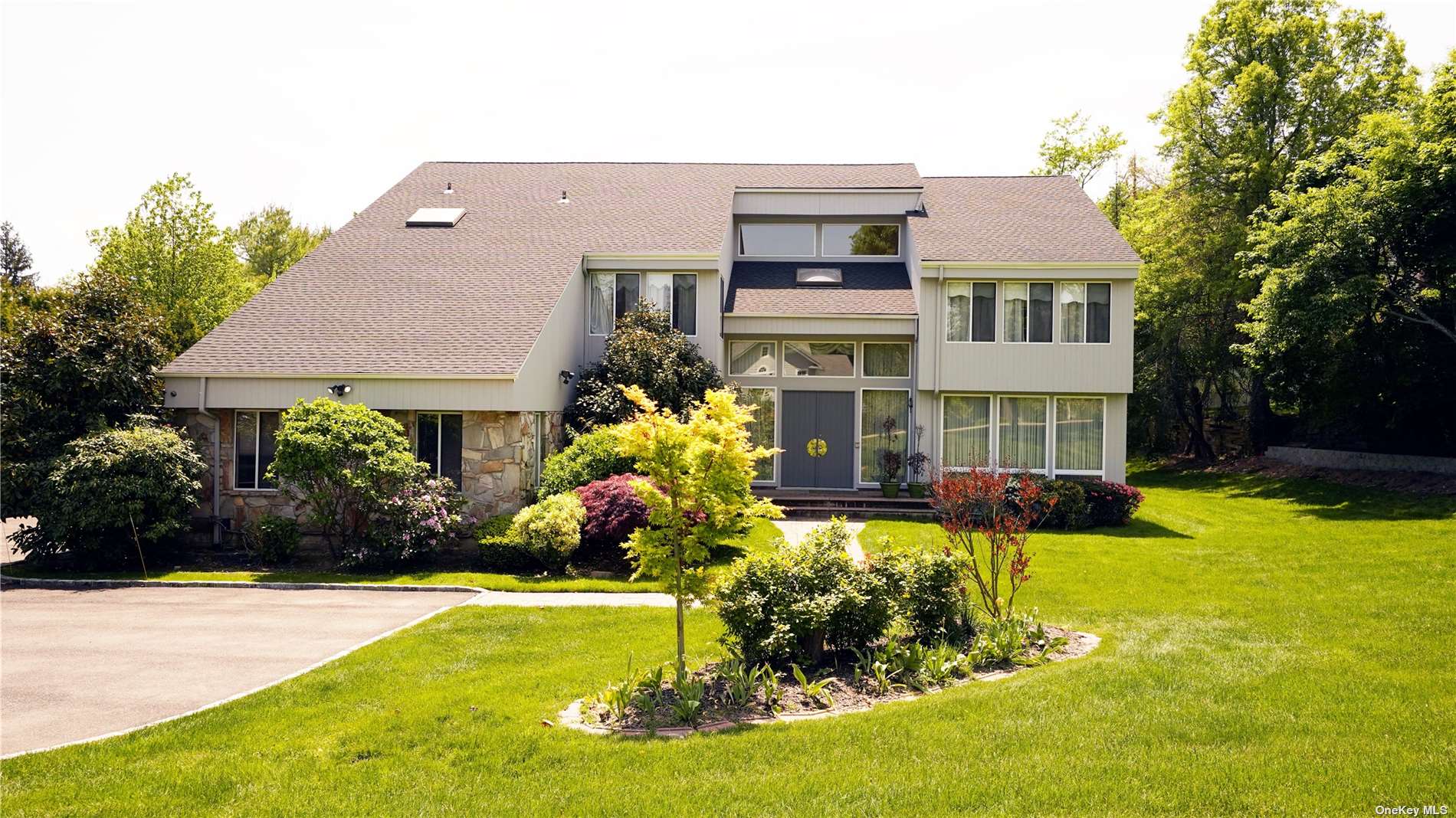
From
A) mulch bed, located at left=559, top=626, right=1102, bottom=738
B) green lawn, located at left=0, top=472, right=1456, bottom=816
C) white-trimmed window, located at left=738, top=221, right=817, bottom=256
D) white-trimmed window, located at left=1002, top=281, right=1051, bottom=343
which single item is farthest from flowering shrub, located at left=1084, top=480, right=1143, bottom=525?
mulch bed, located at left=559, top=626, right=1102, bottom=738

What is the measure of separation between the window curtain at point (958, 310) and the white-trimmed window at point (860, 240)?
3.91 meters

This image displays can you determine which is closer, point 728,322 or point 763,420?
point 728,322

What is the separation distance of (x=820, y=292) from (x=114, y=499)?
15.2 metres

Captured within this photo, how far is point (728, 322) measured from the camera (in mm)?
21688

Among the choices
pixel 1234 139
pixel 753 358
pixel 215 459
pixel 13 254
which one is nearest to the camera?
pixel 215 459

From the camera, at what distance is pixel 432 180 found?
84.4 ft

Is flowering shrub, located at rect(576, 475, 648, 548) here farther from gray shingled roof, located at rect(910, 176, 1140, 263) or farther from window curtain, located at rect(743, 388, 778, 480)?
gray shingled roof, located at rect(910, 176, 1140, 263)

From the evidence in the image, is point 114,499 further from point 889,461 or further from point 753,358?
point 889,461

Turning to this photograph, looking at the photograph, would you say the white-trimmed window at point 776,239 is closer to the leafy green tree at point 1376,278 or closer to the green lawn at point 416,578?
the leafy green tree at point 1376,278

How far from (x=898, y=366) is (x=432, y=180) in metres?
14.1

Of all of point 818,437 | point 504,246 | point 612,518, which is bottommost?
point 612,518

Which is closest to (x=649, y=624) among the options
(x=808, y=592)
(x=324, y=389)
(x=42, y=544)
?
(x=808, y=592)

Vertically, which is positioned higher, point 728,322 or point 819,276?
point 819,276

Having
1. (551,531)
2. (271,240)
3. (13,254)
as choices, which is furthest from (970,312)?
(13,254)
